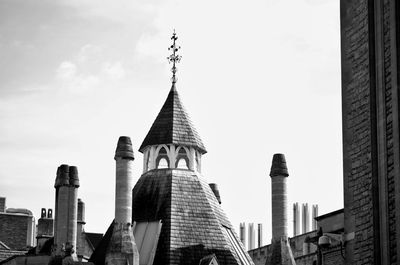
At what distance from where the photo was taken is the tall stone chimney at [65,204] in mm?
48875

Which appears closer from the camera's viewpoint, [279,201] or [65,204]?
[279,201]

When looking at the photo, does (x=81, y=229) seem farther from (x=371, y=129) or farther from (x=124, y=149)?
(x=371, y=129)

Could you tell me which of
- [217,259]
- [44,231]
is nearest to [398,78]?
[217,259]

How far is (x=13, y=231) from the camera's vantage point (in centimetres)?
6781

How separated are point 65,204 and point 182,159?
5.88 m

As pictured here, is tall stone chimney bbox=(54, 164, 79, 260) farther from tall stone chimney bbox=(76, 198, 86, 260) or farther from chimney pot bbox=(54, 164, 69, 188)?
tall stone chimney bbox=(76, 198, 86, 260)

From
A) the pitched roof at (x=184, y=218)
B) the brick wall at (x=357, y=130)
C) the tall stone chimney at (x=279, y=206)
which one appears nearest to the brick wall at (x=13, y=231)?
the pitched roof at (x=184, y=218)

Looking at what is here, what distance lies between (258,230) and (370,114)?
221ft

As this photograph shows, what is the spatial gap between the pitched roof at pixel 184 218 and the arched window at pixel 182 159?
1.09 feet

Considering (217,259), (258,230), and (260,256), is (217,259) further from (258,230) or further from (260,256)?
(258,230)

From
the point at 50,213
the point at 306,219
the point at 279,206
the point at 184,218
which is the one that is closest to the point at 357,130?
the point at 279,206

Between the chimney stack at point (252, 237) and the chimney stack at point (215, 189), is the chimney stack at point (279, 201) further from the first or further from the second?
the chimney stack at point (252, 237)

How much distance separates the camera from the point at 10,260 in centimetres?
5525

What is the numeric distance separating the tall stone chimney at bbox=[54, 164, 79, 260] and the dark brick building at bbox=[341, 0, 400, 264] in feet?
90.3
